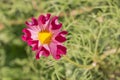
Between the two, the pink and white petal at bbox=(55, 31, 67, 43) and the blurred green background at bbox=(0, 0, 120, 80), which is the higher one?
the pink and white petal at bbox=(55, 31, 67, 43)

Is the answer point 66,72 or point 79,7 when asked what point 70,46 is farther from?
point 79,7

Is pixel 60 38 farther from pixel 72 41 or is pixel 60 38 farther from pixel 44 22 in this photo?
pixel 72 41

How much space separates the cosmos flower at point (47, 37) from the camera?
81 centimetres

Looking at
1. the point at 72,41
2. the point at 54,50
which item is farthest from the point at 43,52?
the point at 72,41

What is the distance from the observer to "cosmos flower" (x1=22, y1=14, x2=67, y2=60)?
808mm

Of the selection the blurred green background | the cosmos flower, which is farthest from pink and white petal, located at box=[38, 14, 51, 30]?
the blurred green background

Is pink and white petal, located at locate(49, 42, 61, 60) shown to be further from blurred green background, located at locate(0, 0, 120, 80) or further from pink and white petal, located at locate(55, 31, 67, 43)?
blurred green background, located at locate(0, 0, 120, 80)

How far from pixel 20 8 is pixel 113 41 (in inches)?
22.6

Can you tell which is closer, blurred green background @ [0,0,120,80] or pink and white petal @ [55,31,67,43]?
pink and white petal @ [55,31,67,43]

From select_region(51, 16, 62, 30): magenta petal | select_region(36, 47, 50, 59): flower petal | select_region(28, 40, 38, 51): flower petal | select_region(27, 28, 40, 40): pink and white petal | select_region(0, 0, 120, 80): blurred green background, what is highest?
select_region(51, 16, 62, 30): magenta petal

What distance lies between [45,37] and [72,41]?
0.73 ft

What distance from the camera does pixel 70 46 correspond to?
1074 mm

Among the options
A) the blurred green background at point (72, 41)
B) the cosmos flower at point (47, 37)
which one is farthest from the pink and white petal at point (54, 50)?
the blurred green background at point (72, 41)

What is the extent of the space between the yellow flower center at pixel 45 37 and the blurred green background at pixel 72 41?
0.43ft
